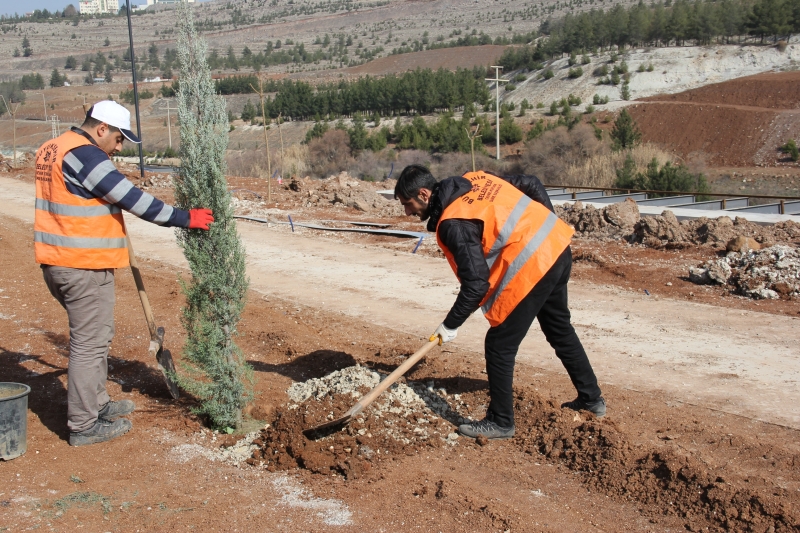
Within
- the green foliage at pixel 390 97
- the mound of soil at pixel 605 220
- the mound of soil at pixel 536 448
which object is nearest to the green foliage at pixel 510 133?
the green foliage at pixel 390 97

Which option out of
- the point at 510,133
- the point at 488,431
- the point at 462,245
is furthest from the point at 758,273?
the point at 510,133

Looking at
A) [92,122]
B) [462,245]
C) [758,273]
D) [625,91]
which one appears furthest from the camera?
[625,91]

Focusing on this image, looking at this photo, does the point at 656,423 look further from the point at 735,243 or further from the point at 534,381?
the point at 735,243

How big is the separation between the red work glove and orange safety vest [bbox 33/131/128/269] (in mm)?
548

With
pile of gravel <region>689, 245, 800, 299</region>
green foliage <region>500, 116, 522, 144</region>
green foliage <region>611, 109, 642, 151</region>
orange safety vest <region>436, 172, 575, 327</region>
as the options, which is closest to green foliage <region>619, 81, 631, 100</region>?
green foliage <region>500, 116, 522, 144</region>

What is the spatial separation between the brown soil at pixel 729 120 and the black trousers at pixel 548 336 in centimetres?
3795

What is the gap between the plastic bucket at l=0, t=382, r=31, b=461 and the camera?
4.11 meters

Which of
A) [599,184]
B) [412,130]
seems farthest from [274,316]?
[412,130]

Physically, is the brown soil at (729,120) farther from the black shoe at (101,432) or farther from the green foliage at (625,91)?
the black shoe at (101,432)

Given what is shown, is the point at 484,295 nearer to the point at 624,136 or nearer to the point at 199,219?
the point at 199,219

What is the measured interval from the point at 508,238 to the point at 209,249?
1.76 m

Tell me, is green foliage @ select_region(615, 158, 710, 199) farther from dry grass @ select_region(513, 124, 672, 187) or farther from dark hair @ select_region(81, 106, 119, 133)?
dark hair @ select_region(81, 106, 119, 133)

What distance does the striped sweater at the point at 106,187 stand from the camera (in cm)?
408

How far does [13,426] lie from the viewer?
4.16 metres
